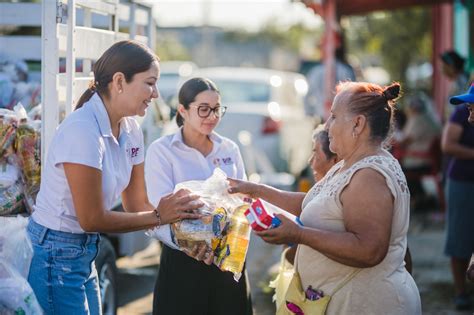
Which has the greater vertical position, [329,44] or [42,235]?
[329,44]

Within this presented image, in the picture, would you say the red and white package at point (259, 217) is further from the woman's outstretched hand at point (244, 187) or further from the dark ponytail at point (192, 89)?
the dark ponytail at point (192, 89)

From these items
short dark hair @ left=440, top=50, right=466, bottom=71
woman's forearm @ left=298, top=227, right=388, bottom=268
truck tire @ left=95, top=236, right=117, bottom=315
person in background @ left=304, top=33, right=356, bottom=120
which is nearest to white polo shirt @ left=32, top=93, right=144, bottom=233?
woman's forearm @ left=298, top=227, right=388, bottom=268

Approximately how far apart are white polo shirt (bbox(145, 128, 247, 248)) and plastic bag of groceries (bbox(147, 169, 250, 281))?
1.78ft

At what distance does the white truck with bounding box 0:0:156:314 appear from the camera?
4.27m

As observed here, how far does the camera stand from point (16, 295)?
343 cm

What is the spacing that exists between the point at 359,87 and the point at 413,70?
106ft

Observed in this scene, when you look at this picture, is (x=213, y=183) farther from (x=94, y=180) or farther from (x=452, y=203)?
(x=452, y=203)

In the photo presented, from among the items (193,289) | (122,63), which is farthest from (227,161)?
(122,63)

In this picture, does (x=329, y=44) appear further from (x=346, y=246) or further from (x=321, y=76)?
(x=346, y=246)

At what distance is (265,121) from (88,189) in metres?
8.73

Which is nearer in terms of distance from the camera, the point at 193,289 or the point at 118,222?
the point at 118,222

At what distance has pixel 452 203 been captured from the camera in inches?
270

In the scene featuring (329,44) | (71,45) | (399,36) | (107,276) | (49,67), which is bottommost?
(107,276)

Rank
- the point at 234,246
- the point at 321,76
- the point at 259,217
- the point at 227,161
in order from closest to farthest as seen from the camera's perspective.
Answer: the point at 259,217 < the point at 234,246 < the point at 227,161 < the point at 321,76
